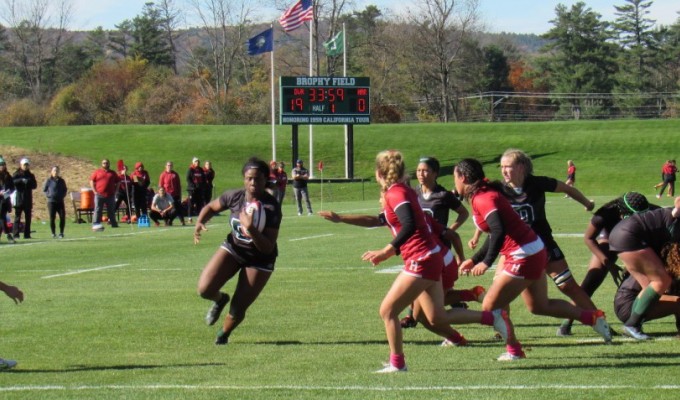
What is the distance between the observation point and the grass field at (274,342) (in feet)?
25.9

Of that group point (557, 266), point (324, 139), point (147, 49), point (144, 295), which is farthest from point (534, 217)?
point (147, 49)

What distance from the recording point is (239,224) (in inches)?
402

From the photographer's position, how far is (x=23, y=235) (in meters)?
27.8

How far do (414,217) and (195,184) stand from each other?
88.4ft

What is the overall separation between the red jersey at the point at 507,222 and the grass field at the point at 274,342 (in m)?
0.93

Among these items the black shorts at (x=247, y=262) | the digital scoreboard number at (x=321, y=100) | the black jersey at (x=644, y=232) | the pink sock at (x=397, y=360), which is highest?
the digital scoreboard number at (x=321, y=100)

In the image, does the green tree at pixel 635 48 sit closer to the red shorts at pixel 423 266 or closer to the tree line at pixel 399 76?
the tree line at pixel 399 76

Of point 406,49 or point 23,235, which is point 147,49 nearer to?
point 406,49

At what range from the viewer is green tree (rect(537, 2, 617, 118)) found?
9900 centimetres

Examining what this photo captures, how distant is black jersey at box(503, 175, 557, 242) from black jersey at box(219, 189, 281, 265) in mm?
2160

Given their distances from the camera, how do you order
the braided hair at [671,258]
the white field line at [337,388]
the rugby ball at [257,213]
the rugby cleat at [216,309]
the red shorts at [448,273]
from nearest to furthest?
the white field line at [337,388] < the braided hair at [671,258] < the rugby ball at [257,213] < the red shorts at [448,273] < the rugby cleat at [216,309]

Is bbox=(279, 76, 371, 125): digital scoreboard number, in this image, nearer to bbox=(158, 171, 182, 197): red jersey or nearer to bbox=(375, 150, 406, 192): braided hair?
bbox=(158, 171, 182, 197): red jersey

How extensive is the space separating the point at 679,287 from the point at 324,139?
64162mm

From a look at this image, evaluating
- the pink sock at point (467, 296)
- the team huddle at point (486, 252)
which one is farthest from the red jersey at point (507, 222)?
the pink sock at point (467, 296)
